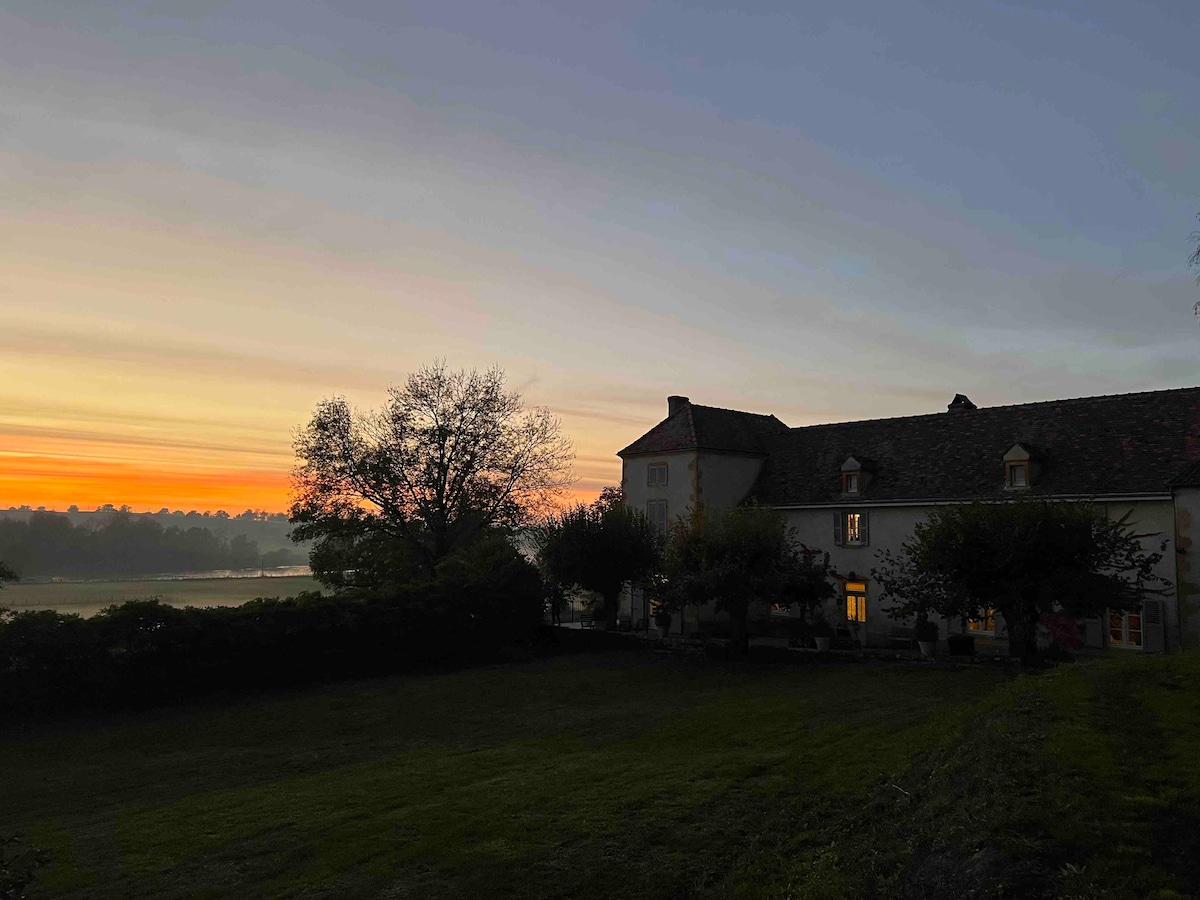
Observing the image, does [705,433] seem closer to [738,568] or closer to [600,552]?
[600,552]

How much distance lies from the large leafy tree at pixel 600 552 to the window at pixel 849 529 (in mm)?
8853

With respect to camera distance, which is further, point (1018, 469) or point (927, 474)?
point (927, 474)

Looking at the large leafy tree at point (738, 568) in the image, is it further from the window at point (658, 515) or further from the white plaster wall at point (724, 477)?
the window at point (658, 515)

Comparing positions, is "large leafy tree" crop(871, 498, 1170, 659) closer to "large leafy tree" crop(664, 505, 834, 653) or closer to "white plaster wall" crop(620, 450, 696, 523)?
"large leafy tree" crop(664, 505, 834, 653)

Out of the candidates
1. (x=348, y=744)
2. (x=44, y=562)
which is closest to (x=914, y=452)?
(x=348, y=744)

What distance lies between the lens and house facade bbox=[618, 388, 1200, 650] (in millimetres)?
30203

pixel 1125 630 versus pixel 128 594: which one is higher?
pixel 1125 630

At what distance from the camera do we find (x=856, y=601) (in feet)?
126

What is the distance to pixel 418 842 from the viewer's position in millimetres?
11695

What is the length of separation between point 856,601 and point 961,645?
7.07 m

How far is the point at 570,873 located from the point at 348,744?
1233 centimetres

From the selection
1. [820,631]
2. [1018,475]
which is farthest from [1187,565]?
[820,631]

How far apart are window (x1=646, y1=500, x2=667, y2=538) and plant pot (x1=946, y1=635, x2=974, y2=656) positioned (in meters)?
15.7

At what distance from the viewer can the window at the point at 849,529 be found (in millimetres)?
38500
